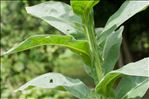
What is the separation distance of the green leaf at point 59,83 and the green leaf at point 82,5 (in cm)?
20

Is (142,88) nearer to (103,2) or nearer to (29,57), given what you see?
(29,57)

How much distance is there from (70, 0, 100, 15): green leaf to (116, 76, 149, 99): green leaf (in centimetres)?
27

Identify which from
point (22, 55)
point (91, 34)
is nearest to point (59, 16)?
point (91, 34)

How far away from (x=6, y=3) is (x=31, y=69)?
4.58ft

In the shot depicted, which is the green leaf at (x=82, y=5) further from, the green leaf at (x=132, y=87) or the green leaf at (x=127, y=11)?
the green leaf at (x=132, y=87)

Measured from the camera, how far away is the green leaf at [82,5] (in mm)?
1187

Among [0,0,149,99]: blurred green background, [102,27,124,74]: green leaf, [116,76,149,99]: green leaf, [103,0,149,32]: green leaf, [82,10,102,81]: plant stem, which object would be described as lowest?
[0,0,149,99]: blurred green background

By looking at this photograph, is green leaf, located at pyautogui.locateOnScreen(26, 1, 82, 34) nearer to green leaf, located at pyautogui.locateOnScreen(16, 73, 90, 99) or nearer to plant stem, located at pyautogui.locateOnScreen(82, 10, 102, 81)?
plant stem, located at pyautogui.locateOnScreen(82, 10, 102, 81)

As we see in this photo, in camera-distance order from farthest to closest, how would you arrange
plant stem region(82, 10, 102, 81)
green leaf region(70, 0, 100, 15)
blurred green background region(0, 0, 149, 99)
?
blurred green background region(0, 0, 149, 99)
plant stem region(82, 10, 102, 81)
green leaf region(70, 0, 100, 15)

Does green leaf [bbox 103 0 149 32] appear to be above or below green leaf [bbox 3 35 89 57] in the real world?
above

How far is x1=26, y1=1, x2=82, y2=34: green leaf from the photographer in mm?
1330

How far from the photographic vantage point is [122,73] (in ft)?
3.64

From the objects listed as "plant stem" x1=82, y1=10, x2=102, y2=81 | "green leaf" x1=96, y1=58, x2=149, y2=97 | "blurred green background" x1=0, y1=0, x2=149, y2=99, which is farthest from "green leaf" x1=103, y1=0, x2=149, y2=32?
"blurred green background" x1=0, y1=0, x2=149, y2=99

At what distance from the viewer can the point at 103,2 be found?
30.0ft
